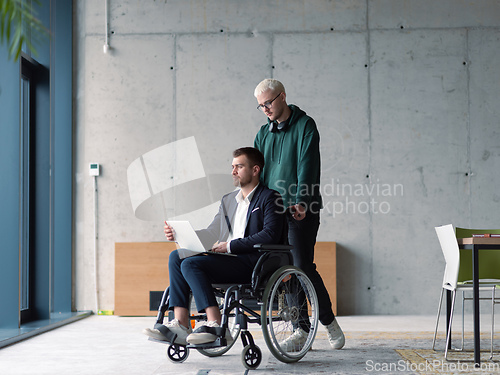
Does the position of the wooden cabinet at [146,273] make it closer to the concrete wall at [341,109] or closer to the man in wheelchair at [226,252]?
the concrete wall at [341,109]

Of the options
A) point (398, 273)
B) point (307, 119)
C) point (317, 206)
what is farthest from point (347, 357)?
point (398, 273)

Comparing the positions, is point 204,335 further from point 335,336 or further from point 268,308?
point 335,336

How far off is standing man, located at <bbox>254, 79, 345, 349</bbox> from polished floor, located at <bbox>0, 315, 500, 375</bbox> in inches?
10.9

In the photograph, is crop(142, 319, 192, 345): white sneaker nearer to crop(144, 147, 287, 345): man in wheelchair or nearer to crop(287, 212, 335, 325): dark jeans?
crop(144, 147, 287, 345): man in wheelchair

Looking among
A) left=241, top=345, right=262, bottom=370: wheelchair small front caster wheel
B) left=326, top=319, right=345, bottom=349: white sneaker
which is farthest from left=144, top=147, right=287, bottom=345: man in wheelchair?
left=326, top=319, right=345, bottom=349: white sneaker

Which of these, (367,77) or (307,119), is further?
(367,77)

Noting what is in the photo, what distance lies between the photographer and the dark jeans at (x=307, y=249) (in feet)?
10.00

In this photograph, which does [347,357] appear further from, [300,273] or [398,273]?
[398,273]

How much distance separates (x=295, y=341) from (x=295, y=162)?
929 mm

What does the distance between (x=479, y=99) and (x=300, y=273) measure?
3358 mm

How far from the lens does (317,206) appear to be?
3055 mm

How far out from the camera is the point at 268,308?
2502 mm

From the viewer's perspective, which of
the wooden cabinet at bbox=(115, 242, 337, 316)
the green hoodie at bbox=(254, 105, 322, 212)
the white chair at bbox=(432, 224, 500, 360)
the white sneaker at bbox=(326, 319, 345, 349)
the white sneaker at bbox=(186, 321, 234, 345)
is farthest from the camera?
the wooden cabinet at bbox=(115, 242, 337, 316)

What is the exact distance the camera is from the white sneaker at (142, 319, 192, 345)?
96.9 inches
